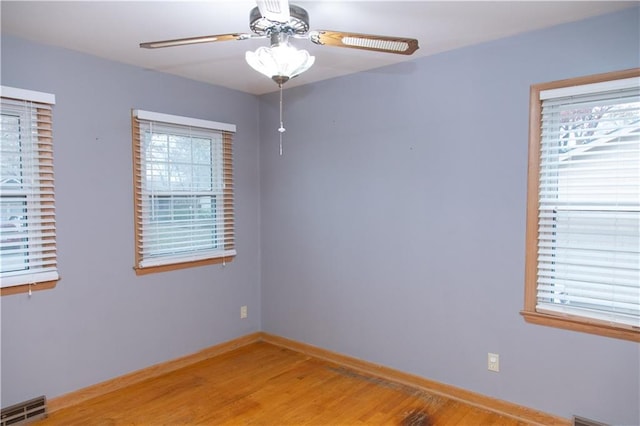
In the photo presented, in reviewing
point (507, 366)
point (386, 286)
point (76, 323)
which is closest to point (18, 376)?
point (76, 323)

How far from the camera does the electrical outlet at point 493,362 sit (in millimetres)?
2805

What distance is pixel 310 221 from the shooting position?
3.82 m

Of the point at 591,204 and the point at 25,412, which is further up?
the point at 591,204

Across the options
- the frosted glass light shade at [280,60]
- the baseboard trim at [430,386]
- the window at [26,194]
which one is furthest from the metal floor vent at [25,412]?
the frosted glass light shade at [280,60]

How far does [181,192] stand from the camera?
3.55 meters

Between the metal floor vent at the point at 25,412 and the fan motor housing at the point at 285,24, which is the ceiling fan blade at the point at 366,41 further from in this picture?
the metal floor vent at the point at 25,412

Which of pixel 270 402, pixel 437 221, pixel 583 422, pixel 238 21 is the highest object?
pixel 238 21

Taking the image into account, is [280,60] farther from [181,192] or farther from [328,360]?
[328,360]

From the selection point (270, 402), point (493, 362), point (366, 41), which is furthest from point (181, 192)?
point (493, 362)

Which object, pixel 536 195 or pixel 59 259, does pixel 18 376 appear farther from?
pixel 536 195

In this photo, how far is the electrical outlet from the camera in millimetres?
2805

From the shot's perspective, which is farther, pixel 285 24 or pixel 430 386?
pixel 430 386

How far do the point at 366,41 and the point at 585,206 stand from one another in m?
1.67

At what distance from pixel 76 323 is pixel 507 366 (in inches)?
117
